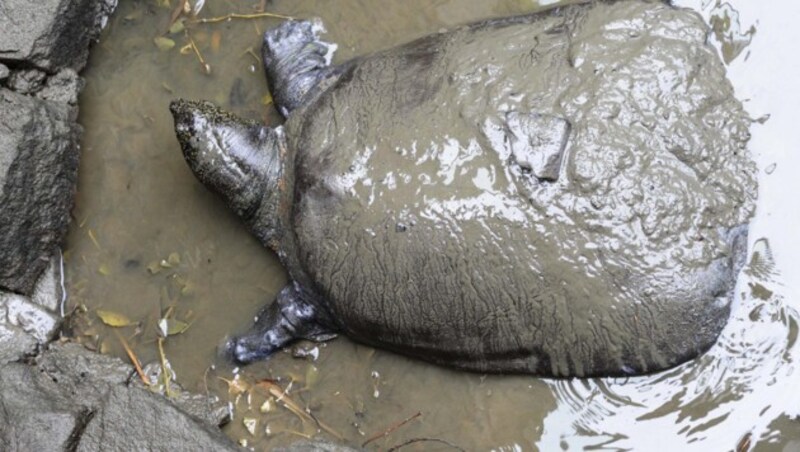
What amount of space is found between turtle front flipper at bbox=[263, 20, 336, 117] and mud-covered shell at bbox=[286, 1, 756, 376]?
1.76 ft

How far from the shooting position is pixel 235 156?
4734 mm

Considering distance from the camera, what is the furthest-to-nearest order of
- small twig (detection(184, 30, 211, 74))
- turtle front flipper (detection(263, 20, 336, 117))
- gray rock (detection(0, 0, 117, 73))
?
small twig (detection(184, 30, 211, 74)) → turtle front flipper (detection(263, 20, 336, 117)) → gray rock (detection(0, 0, 117, 73))

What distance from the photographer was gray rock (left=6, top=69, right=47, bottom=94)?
15.6 ft

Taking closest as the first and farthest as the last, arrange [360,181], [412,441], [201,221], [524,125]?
[524,125] < [360,181] < [412,441] < [201,221]

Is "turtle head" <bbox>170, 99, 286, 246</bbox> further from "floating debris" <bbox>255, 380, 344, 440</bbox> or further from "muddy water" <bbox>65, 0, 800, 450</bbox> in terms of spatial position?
"floating debris" <bbox>255, 380, 344, 440</bbox>

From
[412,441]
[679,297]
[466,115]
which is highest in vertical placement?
[466,115]

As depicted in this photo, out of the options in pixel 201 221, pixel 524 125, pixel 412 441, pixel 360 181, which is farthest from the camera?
pixel 201 221

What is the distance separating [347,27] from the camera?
5113 millimetres

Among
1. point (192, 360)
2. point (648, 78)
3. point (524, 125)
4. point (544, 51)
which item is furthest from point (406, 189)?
point (192, 360)

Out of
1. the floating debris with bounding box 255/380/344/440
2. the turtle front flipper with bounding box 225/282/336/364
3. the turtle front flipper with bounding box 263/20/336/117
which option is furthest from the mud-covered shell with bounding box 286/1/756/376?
the floating debris with bounding box 255/380/344/440

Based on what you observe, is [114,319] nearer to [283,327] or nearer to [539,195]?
[283,327]

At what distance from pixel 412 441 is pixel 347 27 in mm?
2213

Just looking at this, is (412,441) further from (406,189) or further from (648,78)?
(648,78)

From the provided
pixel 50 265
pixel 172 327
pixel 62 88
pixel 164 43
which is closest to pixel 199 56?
pixel 164 43
